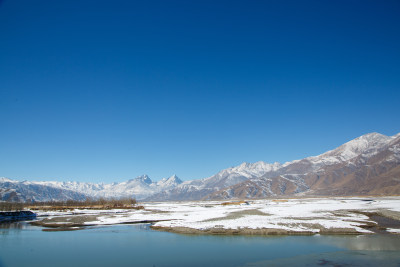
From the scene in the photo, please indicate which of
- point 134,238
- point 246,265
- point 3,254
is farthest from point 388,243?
point 3,254

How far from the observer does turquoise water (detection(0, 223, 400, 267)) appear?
2544 centimetres

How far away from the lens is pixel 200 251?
3039 centimetres

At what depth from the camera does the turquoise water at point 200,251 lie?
25438 mm

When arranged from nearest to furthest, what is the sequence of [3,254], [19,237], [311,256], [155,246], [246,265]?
[246,265] < [311,256] < [3,254] < [155,246] < [19,237]

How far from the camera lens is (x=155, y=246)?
33.2 metres

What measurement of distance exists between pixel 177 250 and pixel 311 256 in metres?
13.0

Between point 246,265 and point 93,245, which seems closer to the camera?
point 246,265

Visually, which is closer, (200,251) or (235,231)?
(200,251)

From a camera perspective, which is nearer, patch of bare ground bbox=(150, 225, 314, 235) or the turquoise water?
the turquoise water

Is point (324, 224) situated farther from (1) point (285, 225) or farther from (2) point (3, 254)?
(2) point (3, 254)

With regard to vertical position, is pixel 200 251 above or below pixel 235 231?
below

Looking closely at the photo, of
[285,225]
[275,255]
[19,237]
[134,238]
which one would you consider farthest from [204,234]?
[19,237]

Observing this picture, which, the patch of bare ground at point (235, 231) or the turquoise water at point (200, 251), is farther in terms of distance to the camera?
the patch of bare ground at point (235, 231)

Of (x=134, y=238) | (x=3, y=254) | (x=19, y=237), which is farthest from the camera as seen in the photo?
(x=19, y=237)
